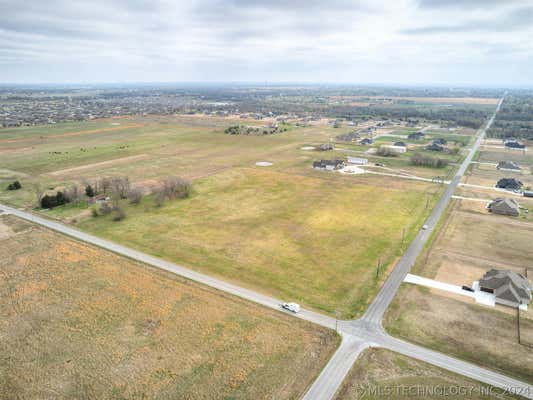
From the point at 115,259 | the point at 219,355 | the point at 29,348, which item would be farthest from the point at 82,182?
the point at 219,355

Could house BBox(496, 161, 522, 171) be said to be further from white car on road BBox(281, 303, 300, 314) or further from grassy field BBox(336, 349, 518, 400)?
white car on road BBox(281, 303, 300, 314)

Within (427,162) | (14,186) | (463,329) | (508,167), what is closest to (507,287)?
(463,329)

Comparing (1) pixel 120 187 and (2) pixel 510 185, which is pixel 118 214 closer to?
(1) pixel 120 187

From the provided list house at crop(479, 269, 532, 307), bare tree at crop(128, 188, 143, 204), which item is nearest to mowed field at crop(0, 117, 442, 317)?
bare tree at crop(128, 188, 143, 204)

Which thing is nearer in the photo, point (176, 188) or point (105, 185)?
point (176, 188)

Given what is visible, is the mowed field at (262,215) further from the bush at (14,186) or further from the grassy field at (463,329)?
the grassy field at (463,329)

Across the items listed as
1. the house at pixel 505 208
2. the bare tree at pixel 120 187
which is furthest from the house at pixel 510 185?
the bare tree at pixel 120 187

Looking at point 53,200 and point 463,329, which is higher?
point 53,200

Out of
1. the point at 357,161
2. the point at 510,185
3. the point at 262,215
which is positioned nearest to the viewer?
the point at 262,215
